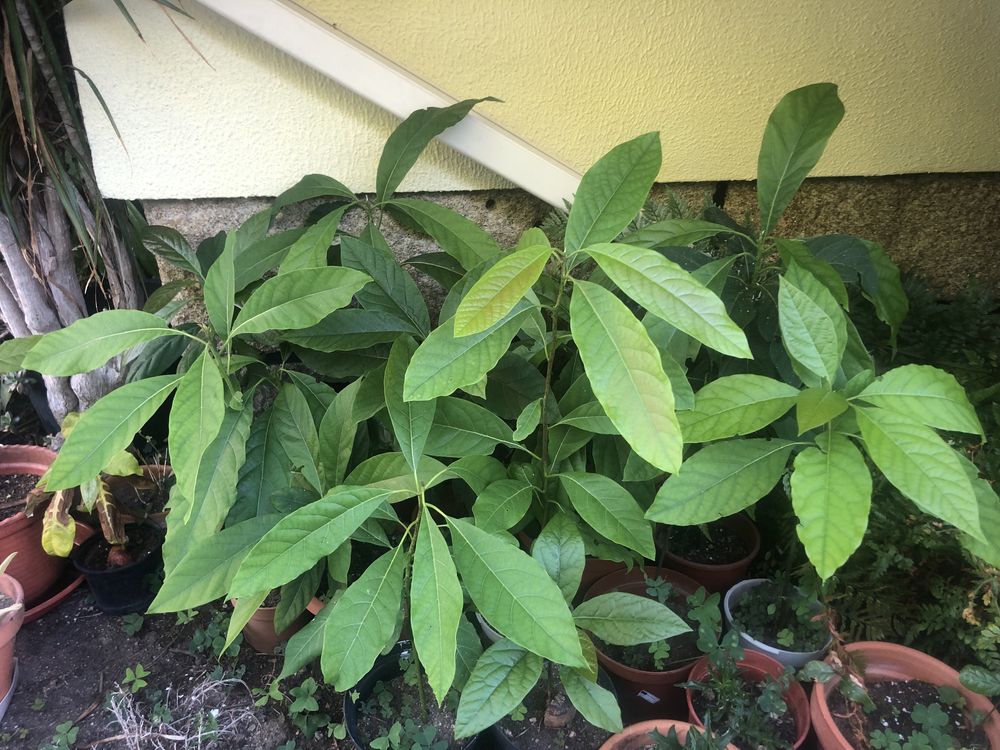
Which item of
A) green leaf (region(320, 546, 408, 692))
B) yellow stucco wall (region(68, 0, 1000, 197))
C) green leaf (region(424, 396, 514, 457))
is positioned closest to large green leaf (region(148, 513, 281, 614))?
green leaf (region(320, 546, 408, 692))

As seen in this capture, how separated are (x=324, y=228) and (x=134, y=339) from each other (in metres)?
0.46

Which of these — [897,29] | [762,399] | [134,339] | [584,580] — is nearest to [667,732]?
[584,580]

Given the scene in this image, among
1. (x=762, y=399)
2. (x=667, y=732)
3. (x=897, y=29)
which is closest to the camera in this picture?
(x=762, y=399)

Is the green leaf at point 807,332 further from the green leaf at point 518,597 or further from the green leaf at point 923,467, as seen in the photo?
the green leaf at point 518,597

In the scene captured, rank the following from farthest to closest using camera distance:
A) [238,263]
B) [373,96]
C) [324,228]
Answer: [373,96] → [238,263] → [324,228]

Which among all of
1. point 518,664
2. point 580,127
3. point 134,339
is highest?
A: point 580,127

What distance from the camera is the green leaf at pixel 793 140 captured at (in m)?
1.12

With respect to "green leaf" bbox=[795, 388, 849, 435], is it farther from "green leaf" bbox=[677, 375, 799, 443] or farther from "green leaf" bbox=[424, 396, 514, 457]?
"green leaf" bbox=[424, 396, 514, 457]

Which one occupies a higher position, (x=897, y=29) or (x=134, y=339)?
(x=897, y=29)

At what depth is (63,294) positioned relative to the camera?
1.86 metres

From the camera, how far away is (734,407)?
3.13 feet

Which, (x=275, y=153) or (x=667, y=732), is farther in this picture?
(x=275, y=153)

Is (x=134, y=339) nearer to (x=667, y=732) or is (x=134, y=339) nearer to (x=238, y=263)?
(x=238, y=263)

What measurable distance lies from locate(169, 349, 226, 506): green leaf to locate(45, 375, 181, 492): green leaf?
0.23ft
